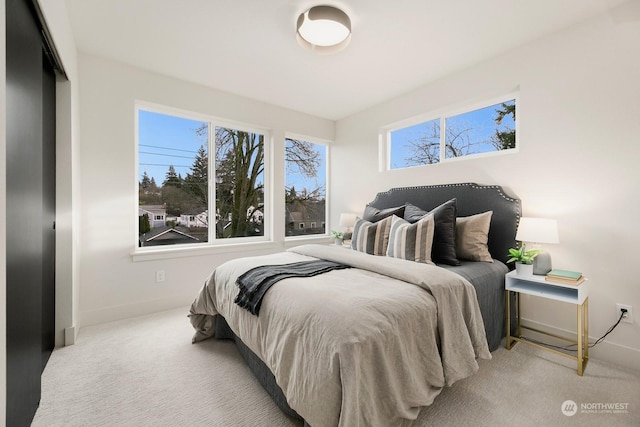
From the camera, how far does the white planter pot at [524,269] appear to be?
211 centimetres

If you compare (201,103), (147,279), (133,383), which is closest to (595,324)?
(133,383)

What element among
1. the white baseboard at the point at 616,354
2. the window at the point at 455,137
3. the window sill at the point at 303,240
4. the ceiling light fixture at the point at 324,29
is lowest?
the white baseboard at the point at 616,354

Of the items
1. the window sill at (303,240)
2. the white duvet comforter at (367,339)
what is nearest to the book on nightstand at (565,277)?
the white duvet comforter at (367,339)

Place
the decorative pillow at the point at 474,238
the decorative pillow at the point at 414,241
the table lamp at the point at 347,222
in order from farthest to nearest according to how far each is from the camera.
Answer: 1. the table lamp at the point at 347,222
2. the decorative pillow at the point at 474,238
3. the decorative pillow at the point at 414,241

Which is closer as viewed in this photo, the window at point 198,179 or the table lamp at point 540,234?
the table lamp at point 540,234

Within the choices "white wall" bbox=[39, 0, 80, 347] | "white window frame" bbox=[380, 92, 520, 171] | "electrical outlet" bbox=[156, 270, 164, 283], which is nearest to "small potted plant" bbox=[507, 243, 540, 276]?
"white window frame" bbox=[380, 92, 520, 171]

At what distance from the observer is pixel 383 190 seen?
12.0 feet

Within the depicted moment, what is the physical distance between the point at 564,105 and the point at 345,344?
2508 millimetres

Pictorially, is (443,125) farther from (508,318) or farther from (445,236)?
(508,318)

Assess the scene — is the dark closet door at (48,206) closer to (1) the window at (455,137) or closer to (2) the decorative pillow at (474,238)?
(2) the decorative pillow at (474,238)

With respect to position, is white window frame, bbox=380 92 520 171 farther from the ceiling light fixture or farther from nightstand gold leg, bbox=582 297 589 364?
the ceiling light fixture

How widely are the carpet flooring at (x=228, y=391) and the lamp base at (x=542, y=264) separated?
0.60 metres

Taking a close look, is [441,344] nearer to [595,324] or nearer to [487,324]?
[487,324]

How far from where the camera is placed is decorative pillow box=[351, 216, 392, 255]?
8.20ft
